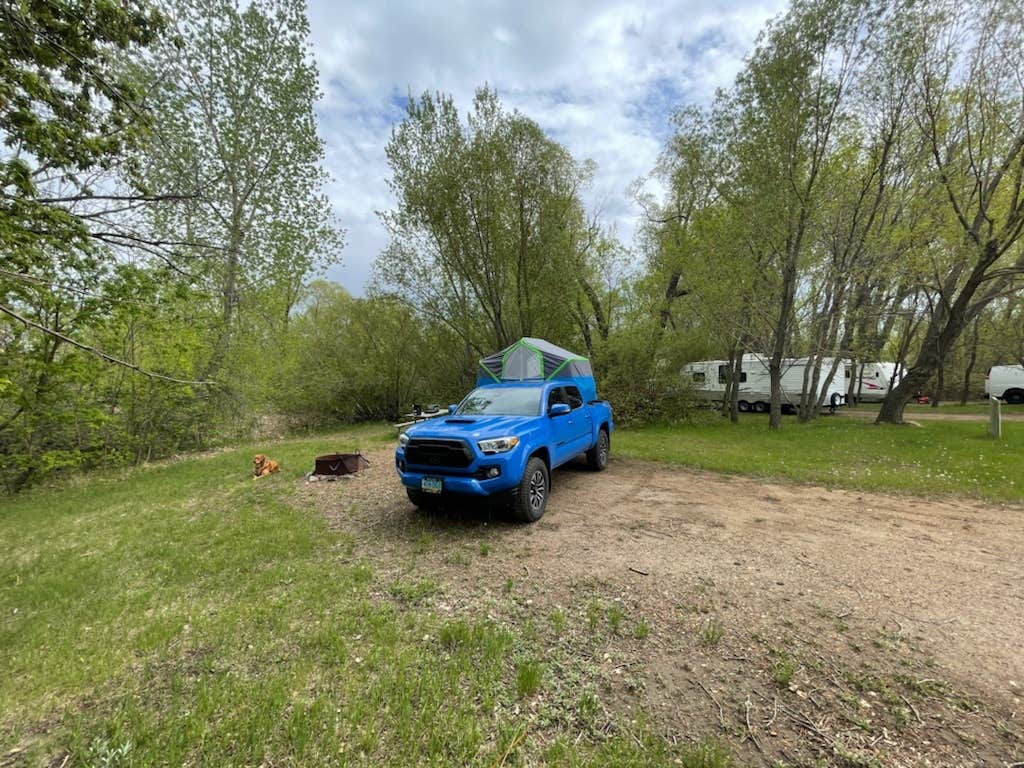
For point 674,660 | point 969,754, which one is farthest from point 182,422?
point 969,754

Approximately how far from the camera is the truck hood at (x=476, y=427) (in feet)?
16.2

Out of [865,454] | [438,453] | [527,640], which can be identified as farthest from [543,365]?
[865,454]

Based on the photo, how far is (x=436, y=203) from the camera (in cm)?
1420

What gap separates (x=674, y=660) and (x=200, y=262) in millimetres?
7862

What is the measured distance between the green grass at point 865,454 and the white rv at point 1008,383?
40.4 ft

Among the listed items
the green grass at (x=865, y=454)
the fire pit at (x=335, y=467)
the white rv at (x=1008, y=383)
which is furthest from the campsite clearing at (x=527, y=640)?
the white rv at (x=1008, y=383)

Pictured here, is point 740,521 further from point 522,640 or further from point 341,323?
point 341,323

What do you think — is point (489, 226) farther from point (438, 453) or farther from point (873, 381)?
point (873, 381)

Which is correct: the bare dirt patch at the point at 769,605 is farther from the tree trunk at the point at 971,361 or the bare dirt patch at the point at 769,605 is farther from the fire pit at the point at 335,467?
the tree trunk at the point at 971,361

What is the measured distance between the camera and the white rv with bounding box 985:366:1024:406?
20328 millimetres

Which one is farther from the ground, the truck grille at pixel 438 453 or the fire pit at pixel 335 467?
the truck grille at pixel 438 453

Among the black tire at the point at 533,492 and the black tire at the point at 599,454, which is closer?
the black tire at the point at 533,492

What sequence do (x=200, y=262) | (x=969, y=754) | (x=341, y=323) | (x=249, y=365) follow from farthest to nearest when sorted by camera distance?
(x=341, y=323) < (x=249, y=365) < (x=200, y=262) < (x=969, y=754)

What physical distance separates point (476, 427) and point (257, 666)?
10.0 ft
